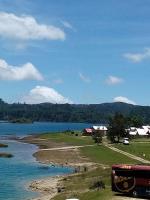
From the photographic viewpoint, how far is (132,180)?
146ft

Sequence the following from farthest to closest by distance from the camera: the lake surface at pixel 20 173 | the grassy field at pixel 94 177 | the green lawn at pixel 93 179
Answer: the lake surface at pixel 20 173, the grassy field at pixel 94 177, the green lawn at pixel 93 179

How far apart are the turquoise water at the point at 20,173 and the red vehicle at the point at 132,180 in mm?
21947

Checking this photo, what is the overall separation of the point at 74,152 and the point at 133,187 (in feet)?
292

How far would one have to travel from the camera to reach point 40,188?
239 ft

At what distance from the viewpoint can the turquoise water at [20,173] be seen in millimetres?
68500

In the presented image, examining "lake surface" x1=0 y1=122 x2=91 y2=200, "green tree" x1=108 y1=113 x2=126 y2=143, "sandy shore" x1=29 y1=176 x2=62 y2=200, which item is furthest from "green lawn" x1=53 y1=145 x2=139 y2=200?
"green tree" x1=108 y1=113 x2=126 y2=143

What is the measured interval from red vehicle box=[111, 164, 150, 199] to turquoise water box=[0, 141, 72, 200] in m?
21.9

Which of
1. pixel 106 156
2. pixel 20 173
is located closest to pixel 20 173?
pixel 20 173

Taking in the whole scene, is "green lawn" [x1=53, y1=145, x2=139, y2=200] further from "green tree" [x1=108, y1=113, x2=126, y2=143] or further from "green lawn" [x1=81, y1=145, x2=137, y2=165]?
"green tree" [x1=108, y1=113, x2=126, y2=143]

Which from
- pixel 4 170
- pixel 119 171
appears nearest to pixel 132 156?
pixel 4 170

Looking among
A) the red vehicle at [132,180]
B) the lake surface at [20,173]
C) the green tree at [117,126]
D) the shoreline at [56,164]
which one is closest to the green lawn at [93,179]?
the red vehicle at [132,180]

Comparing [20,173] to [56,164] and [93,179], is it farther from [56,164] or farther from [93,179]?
[93,179]

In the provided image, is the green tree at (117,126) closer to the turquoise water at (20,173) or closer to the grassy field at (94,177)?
A: the grassy field at (94,177)

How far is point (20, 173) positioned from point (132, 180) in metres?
47.5
